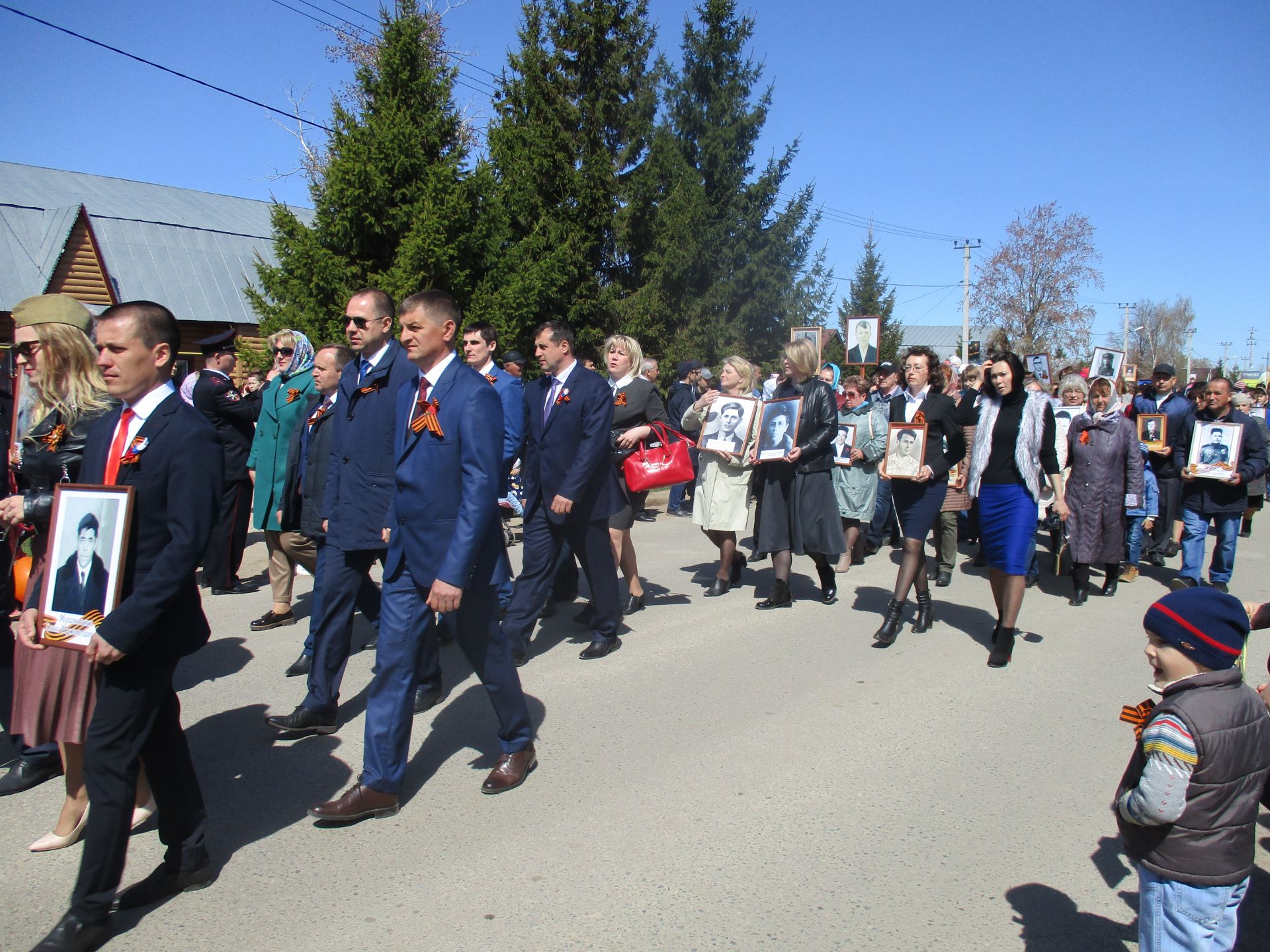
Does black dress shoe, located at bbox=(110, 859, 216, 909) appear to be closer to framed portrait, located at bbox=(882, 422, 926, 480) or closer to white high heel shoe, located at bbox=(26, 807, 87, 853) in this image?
white high heel shoe, located at bbox=(26, 807, 87, 853)

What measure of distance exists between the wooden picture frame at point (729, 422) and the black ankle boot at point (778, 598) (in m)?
1.09

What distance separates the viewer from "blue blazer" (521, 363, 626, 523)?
5.38m

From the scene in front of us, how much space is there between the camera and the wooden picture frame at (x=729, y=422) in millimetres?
Result: 7320

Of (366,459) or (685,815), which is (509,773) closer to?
(685,815)

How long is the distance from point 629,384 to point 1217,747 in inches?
191

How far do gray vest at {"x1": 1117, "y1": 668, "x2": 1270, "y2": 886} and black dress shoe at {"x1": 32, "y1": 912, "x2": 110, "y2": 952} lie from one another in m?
3.02

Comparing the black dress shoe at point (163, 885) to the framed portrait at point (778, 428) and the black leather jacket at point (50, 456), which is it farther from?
the framed portrait at point (778, 428)

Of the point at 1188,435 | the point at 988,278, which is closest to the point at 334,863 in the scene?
the point at 1188,435

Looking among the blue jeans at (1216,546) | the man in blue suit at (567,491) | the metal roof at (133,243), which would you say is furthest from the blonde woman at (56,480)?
the metal roof at (133,243)

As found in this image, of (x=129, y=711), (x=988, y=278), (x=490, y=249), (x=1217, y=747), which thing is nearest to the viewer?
(x=1217, y=747)

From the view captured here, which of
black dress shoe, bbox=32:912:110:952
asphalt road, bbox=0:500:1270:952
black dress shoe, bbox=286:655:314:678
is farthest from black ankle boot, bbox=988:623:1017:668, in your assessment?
black dress shoe, bbox=32:912:110:952

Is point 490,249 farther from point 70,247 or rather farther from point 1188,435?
point 70,247

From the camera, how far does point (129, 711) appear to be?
9.22 ft

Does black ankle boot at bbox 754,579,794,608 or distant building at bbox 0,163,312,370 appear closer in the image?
black ankle boot at bbox 754,579,794,608
